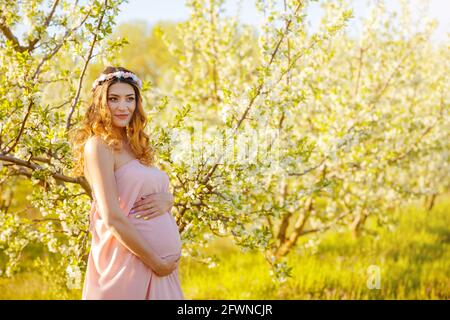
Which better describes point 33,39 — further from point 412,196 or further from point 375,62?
point 412,196

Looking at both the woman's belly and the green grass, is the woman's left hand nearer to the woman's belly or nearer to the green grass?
the woman's belly

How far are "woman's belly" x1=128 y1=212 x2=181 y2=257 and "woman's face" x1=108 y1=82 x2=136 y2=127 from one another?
1.97 feet

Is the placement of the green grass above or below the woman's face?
below

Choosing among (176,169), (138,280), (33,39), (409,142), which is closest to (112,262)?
(138,280)

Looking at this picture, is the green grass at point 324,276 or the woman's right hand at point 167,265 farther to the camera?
the green grass at point 324,276

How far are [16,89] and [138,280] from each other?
7.97ft

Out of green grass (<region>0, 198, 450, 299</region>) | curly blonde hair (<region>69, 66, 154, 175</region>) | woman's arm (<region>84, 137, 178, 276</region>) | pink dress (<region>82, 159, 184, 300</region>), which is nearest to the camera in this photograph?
woman's arm (<region>84, 137, 178, 276</region>)

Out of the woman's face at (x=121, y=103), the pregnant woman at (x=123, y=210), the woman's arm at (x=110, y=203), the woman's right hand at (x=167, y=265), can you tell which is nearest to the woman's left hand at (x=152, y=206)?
the pregnant woman at (x=123, y=210)

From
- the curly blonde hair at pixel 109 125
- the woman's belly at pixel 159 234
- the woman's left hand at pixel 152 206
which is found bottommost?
the woman's belly at pixel 159 234

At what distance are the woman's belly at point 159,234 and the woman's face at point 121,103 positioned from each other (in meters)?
0.60

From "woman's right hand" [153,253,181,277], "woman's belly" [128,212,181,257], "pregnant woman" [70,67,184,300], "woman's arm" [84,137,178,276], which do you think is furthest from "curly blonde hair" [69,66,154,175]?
"woman's right hand" [153,253,181,277]

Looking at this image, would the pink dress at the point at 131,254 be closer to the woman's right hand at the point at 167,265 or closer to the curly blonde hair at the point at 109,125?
the woman's right hand at the point at 167,265

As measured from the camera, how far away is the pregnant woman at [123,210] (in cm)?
283

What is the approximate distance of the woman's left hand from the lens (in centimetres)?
300
